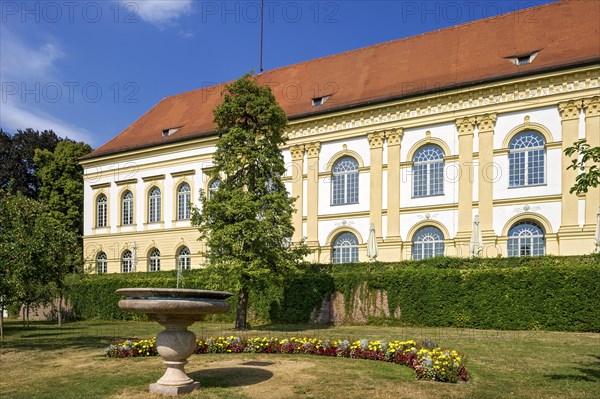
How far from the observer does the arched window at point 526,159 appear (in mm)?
26219

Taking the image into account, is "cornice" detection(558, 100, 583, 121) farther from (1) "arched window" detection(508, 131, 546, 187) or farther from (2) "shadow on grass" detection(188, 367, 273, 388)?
(2) "shadow on grass" detection(188, 367, 273, 388)

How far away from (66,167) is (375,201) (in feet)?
95.0

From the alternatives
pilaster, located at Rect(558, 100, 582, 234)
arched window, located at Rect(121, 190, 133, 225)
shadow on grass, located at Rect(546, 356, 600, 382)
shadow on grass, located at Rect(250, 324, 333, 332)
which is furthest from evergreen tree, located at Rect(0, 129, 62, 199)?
shadow on grass, located at Rect(546, 356, 600, 382)

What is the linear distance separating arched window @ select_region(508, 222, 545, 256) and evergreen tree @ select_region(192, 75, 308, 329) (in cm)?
1049

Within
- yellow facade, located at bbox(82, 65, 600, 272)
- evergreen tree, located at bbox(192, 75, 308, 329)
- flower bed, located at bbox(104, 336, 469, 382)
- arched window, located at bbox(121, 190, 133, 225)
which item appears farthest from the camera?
arched window, located at bbox(121, 190, 133, 225)

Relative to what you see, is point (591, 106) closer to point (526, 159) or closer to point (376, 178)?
point (526, 159)

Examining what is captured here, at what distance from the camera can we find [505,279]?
787 inches

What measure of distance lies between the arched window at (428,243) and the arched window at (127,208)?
20.8 meters

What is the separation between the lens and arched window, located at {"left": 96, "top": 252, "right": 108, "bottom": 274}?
134ft

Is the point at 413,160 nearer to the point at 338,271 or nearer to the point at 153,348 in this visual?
the point at 338,271

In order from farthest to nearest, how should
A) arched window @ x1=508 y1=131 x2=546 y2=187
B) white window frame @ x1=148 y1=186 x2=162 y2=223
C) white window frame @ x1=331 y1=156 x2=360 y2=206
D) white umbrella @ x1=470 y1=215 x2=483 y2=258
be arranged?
white window frame @ x1=148 y1=186 x2=162 y2=223 → white window frame @ x1=331 y1=156 x2=360 y2=206 → arched window @ x1=508 y1=131 x2=546 y2=187 → white umbrella @ x1=470 y1=215 x2=483 y2=258

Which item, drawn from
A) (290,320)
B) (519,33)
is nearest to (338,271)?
(290,320)

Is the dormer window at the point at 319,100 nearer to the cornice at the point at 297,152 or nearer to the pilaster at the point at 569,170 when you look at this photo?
the cornice at the point at 297,152

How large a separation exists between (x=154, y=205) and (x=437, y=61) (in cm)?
2059
